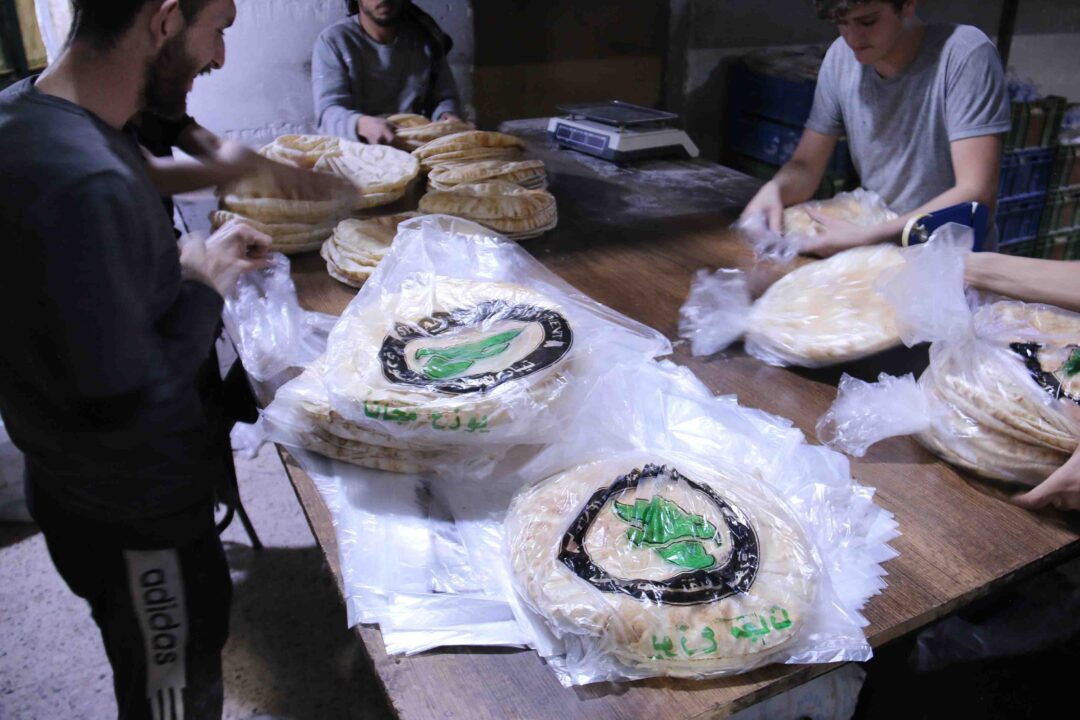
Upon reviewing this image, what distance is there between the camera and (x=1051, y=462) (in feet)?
3.69

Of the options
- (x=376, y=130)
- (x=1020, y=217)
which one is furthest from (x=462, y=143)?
(x=1020, y=217)

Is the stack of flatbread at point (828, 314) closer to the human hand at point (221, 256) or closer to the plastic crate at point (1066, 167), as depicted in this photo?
the human hand at point (221, 256)

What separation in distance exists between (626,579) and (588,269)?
127 cm

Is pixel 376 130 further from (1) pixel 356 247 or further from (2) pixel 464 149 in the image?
(1) pixel 356 247

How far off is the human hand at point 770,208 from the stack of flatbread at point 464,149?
1017 mm

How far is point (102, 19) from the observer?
3.72 ft

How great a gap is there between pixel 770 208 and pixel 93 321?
1917 millimetres

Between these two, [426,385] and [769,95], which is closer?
[426,385]

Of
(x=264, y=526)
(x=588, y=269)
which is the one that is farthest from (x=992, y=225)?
(x=264, y=526)

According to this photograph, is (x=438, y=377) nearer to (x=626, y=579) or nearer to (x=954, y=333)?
(x=626, y=579)

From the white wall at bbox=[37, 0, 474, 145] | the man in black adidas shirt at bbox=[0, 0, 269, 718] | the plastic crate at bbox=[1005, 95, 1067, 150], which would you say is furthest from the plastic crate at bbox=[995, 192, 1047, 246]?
the man in black adidas shirt at bbox=[0, 0, 269, 718]

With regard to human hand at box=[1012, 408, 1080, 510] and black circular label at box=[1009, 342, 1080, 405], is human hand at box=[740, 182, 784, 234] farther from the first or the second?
human hand at box=[1012, 408, 1080, 510]

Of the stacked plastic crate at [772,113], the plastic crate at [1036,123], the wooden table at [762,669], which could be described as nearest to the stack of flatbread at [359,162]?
the wooden table at [762,669]

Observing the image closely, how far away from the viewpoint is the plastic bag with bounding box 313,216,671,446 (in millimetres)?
1150
